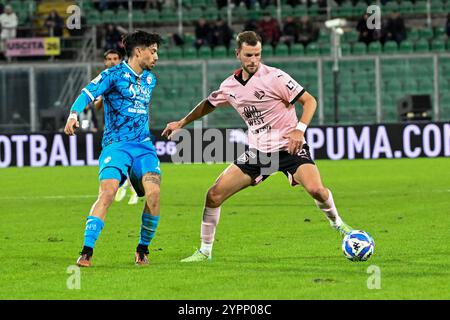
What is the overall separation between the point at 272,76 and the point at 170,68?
22049 mm

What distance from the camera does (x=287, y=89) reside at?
1055cm

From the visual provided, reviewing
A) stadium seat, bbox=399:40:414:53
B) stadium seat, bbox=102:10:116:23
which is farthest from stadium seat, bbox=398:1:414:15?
stadium seat, bbox=102:10:116:23

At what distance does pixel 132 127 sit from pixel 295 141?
1576 millimetres

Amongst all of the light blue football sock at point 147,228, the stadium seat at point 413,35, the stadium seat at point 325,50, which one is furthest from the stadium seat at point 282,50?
the light blue football sock at point 147,228

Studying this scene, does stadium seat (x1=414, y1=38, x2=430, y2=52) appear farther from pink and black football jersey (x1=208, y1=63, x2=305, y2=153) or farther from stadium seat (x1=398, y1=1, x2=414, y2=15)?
pink and black football jersey (x1=208, y1=63, x2=305, y2=153)

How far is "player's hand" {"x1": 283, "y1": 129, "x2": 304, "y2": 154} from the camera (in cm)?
1009

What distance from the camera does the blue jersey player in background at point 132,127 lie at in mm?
10250

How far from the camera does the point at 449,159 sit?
27859 mm

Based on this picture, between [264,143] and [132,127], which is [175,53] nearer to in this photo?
[264,143]

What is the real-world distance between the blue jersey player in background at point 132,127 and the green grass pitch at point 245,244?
0.61 m

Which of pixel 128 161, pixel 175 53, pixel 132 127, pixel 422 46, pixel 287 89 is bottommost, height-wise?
pixel 128 161

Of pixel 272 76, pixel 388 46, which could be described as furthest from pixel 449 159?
pixel 272 76

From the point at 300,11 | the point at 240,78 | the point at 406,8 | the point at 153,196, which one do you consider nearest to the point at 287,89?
the point at 240,78
